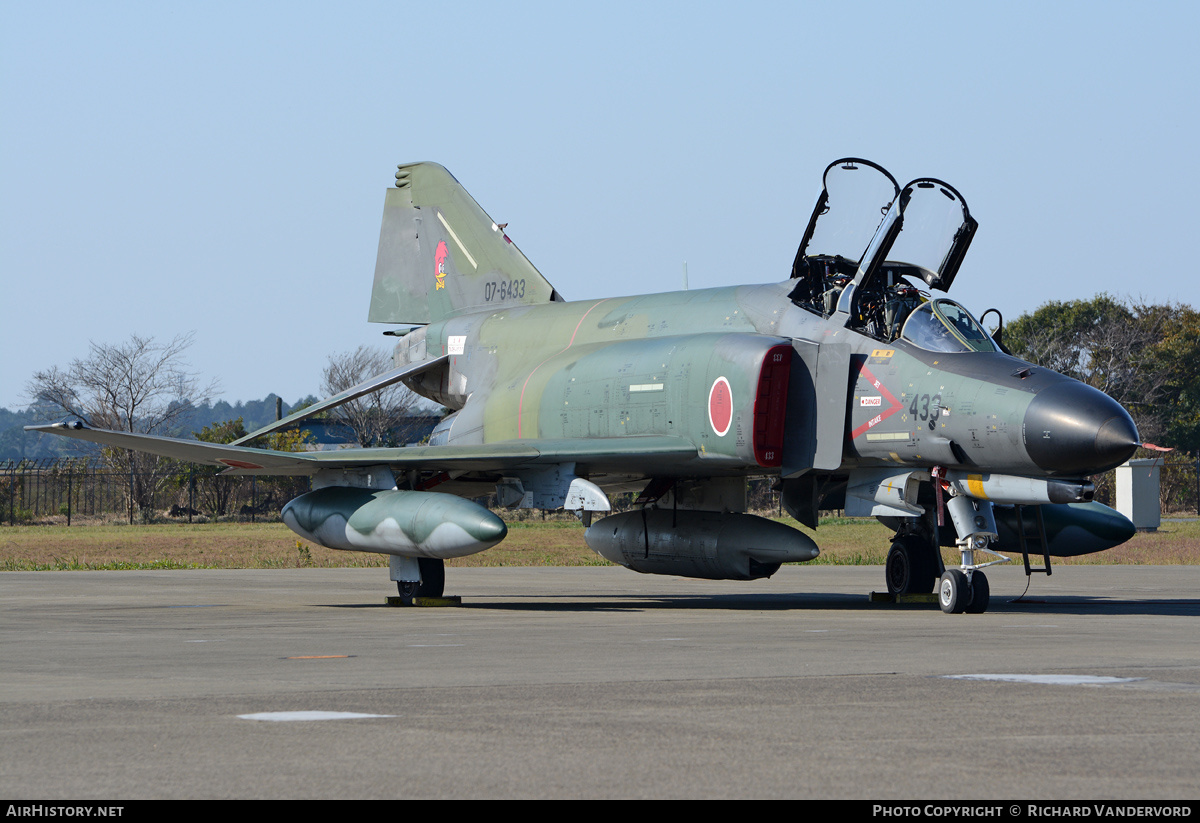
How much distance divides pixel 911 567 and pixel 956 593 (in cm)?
260

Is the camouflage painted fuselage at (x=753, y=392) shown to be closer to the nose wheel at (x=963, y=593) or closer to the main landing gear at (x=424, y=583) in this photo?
the nose wheel at (x=963, y=593)

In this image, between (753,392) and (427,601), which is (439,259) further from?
(753,392)

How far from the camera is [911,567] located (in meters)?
16.8

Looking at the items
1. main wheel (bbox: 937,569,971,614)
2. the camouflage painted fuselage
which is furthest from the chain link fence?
main wheel (bbox: 937,569,971,614)

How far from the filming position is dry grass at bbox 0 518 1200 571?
93.4 feet

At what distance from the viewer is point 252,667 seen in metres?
9.30

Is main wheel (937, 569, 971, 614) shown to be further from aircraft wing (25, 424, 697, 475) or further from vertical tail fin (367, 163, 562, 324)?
vertical tail fin (367, 163, 562, 324)

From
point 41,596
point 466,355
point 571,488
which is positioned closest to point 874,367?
point 571,488

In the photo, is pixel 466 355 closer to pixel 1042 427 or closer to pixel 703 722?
pixel 1042 427

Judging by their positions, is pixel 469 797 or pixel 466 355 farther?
pixel 466 355

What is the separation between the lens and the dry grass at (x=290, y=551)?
28.5 metres

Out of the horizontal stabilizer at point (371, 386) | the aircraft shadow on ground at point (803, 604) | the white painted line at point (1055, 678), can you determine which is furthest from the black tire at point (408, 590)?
the white painted line at point (1055, 678)

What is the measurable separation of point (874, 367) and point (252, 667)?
26.0 ft

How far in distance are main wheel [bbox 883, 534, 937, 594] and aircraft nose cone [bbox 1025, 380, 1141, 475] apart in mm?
3577
